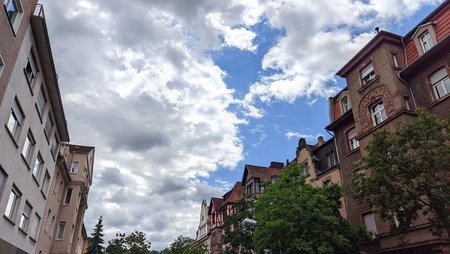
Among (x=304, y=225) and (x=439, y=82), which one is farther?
(x=304, y=225)

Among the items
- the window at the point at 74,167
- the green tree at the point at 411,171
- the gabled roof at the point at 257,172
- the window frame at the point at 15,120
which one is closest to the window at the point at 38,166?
the window frame at the point at 15,120

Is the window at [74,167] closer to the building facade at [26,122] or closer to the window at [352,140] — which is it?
the building facade at [26,122]

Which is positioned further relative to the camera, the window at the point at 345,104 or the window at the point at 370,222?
the window at the point at 345,104

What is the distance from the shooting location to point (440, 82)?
62.6 feet

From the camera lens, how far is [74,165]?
37.5 metres

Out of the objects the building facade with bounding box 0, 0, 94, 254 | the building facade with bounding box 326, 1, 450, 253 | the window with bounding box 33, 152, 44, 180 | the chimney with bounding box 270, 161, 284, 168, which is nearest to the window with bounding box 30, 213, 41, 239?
the building facade with bounding box 0, 0, 94, 254

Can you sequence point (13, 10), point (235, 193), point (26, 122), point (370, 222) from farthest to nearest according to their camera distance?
point (235, 193)
point (370, 222)
point (26, 122)
point (13, 10)

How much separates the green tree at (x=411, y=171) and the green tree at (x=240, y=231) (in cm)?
1845

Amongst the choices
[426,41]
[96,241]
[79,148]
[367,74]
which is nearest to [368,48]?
[367,74]

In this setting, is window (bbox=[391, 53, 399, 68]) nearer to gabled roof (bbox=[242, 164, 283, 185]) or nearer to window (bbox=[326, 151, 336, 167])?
window (bbox=[326, 151, 336, 167])

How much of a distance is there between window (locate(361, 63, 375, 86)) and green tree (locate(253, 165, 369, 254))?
26.1ft

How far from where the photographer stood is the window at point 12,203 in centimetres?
1684

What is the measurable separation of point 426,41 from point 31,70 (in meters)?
22.9

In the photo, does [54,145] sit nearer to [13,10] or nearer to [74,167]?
[74,167]
